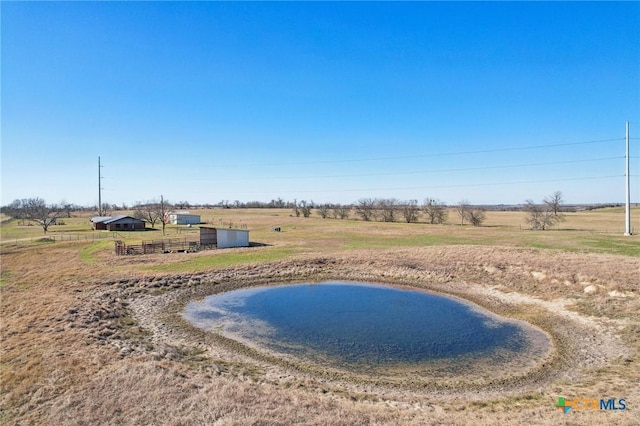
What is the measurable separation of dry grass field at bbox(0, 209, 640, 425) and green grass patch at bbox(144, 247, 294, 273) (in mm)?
467

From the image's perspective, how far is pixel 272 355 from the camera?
1606 cm

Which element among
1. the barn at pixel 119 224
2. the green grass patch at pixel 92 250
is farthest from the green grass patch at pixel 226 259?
the barn at pixel 119 224

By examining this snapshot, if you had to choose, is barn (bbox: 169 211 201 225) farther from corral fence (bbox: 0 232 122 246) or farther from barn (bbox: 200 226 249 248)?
barn (bbox: 200 226 249 248)

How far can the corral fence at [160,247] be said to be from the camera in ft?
135

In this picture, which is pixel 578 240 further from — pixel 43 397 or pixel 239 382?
pixel 43 397

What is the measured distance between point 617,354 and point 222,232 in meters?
40.3

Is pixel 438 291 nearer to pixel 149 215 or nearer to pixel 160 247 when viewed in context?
pixel 160 247

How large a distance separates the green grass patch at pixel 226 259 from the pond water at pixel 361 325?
728 centimetres

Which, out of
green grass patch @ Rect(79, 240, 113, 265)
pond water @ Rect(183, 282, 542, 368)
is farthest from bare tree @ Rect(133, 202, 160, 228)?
pond water @ Rect(183, 282, 542, 368)

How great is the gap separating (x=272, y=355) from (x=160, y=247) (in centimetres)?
3337

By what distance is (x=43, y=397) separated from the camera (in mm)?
10836

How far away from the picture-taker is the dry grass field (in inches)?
408

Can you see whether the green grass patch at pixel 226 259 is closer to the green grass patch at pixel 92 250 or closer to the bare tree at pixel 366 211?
the green grass patch at pixel 92 250

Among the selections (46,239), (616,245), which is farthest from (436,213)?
(46,239)
